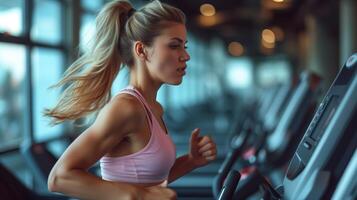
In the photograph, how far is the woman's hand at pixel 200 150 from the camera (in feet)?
5.77

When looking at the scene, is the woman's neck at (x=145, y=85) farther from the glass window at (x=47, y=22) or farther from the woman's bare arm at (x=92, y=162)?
the glass window at (x=47, y=22)

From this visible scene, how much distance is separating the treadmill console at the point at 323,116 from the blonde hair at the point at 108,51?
0.51 meters

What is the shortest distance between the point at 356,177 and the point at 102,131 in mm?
629

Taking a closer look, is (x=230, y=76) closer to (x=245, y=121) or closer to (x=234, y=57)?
(x=234, y=57)

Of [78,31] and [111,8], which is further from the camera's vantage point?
[78,31]

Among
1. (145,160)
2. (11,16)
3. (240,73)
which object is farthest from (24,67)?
(240,73)

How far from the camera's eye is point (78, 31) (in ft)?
18.5

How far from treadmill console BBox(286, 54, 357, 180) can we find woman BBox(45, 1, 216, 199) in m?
0.42

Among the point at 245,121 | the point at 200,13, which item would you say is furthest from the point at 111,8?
the point at 200,13

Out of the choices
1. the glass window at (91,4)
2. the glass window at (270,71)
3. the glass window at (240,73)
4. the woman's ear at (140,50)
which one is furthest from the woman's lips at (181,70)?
the glass window at (240,73)

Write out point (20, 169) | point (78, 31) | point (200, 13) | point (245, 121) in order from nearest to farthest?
point (20, 169) → point (78, 31) → point (245, 121) → point (200, 13)

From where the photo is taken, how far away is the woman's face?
1549mm

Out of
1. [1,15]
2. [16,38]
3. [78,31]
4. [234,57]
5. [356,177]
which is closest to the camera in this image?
[356,177]

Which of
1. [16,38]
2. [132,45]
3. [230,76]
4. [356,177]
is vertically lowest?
[230,76]
